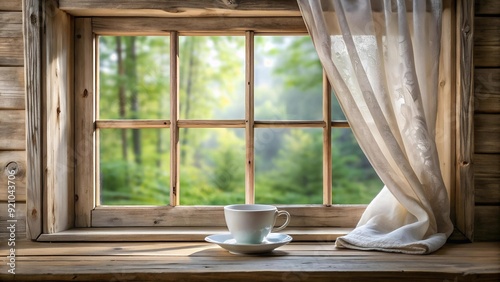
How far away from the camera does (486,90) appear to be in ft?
5.18

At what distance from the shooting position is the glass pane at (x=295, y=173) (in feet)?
23.9

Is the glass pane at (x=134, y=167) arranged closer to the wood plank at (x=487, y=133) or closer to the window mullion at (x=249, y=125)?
the window mullion at (x=249, y=125)

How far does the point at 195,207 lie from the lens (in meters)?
1.70

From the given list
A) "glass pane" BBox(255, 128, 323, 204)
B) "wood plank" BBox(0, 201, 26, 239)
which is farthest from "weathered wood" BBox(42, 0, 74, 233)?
"glass pane" BBox(255, 128, 323, 204)

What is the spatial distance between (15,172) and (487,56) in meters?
1.60

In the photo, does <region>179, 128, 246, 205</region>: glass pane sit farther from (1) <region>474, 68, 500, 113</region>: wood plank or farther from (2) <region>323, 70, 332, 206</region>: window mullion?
(1) <region>474, 68, 500, 113</region>: wood plank

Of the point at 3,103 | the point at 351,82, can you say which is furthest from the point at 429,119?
the point at 3,103

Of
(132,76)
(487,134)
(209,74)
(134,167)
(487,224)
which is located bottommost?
(134,167)

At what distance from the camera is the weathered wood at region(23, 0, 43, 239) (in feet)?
4.94

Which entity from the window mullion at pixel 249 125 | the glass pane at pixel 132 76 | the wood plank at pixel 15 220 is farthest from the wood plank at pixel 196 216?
the glass pane at pixel 132 76

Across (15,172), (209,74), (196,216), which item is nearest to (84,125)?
(15,172)

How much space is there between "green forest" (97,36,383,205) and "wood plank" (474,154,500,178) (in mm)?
4668

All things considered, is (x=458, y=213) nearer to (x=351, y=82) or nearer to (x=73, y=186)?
(x=351, y=82)

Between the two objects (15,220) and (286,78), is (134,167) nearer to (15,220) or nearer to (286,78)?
(286,78)
